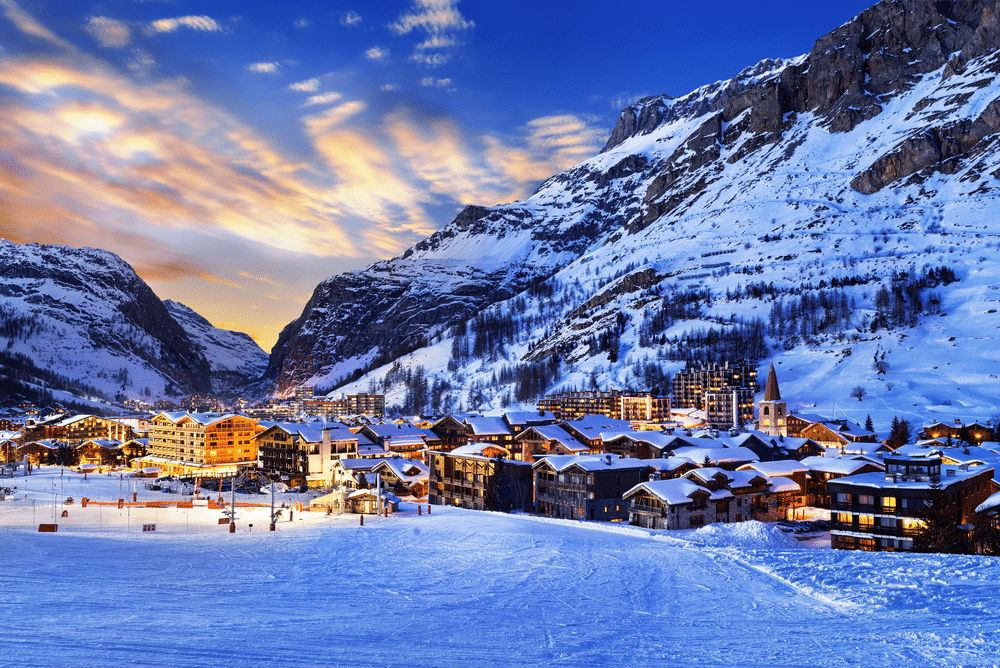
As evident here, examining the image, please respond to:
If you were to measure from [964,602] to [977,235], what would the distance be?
685 ft

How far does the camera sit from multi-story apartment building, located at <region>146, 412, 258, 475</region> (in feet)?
370

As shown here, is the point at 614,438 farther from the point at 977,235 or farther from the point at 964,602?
the point at 977,235

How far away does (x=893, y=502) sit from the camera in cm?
4966

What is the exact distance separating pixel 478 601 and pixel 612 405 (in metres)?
141

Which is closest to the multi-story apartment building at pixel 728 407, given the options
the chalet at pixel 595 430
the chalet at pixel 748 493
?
the chalet at pixel 595 430

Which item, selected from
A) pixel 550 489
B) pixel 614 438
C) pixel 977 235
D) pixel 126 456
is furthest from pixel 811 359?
pixel 126 456

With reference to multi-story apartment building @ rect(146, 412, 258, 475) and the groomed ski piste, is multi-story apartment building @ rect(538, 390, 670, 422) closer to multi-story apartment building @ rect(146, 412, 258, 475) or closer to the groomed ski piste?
multi-story apartment building @ rect(146, 412, 258, 475)

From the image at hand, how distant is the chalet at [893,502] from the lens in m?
48.8

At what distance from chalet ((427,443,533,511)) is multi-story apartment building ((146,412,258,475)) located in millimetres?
52106

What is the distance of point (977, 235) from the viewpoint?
196 metres

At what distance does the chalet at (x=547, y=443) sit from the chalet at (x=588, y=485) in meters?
19.5

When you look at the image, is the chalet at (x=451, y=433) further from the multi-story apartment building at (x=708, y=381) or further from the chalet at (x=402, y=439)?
the multi-story apartment building at (x=708, y=381)

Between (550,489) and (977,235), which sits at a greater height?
(977,235)

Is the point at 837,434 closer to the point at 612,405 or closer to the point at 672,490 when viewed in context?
the point at 672,490
